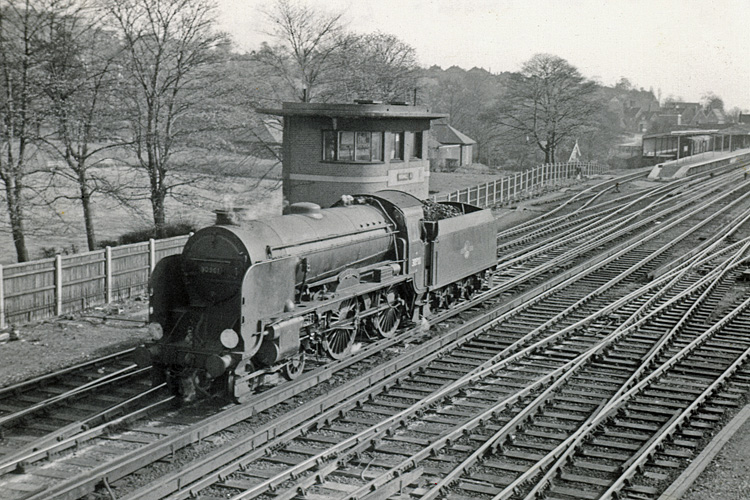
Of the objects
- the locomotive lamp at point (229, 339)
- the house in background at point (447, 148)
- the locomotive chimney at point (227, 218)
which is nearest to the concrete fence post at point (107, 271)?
the locomotive chimney at point (227, 218)

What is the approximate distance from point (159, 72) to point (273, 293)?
1563 cm

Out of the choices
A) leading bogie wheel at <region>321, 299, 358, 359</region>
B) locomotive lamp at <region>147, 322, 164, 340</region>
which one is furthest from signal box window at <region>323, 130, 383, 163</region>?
locomotive lamp at <region>147, 322, 164, 340</region>

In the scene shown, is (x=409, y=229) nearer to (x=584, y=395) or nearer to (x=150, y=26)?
(x=584, y=395)

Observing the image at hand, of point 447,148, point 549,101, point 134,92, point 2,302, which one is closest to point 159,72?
point 134,92

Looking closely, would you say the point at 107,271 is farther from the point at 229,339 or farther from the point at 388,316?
the point at 229,339

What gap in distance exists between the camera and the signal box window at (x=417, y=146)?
30.2 meters

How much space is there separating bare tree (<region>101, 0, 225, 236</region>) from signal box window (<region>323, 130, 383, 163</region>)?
15.8 feet

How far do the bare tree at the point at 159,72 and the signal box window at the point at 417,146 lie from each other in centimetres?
852

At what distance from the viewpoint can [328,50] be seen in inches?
1369

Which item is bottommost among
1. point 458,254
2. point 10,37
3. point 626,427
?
point 626,427

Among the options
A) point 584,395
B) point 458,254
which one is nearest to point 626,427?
point 584,395

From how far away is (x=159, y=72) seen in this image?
961 inches

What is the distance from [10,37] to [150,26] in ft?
21.0

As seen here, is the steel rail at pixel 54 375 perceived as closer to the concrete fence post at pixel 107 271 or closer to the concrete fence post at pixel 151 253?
the concrete fence post at pixel 107 271
